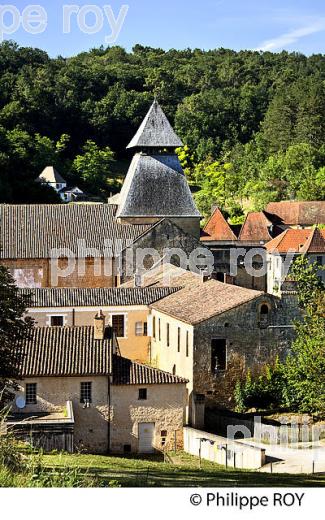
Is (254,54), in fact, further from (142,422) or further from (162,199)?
(142,422)

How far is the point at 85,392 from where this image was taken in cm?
2928

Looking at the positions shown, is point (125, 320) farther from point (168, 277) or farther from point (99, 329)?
point (99, 329)

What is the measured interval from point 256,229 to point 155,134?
19350 mm

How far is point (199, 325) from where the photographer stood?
1241 inches

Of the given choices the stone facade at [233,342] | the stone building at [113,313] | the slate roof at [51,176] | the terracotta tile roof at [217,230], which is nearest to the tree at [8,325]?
the stone facade at [233,342]

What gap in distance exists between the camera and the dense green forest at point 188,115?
8788 cm

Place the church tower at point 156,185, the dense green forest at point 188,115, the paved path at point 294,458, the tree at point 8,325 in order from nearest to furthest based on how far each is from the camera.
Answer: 1. the tree at point 8,325
2. the paved path at point 294,458
3. the church tower at point 156,185
4. the dense green forest at point 188,115

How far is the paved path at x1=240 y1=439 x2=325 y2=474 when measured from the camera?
24.4 m

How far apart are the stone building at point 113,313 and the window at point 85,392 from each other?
7647mm

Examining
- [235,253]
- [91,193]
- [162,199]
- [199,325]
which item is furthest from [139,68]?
[199,325]

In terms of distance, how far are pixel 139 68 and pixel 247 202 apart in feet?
122

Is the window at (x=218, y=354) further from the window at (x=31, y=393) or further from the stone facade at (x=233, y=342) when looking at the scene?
Answer: the window at (x=31, y=393)

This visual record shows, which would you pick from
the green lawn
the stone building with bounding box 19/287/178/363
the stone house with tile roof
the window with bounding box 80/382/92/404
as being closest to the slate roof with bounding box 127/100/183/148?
the stone house with tile roof

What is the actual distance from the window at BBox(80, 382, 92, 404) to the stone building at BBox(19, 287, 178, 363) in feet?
25.1
